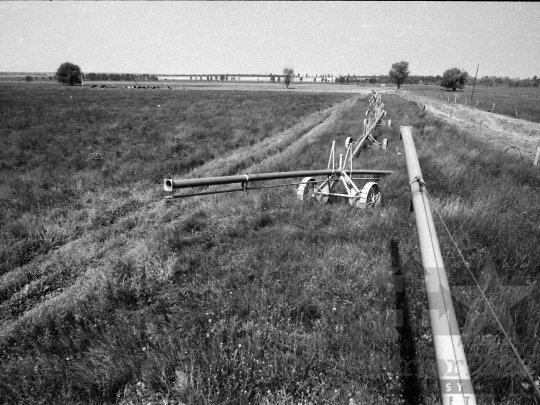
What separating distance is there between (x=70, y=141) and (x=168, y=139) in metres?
4.98

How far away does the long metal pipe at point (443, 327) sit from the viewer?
100cm

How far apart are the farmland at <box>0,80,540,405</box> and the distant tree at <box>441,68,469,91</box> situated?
132963 millimetres

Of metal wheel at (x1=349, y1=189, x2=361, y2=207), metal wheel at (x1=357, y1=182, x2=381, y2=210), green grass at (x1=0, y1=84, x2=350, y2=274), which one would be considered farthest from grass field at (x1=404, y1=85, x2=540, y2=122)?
metal wheel at (x1=349, y1=189, x2=361, y2=207)

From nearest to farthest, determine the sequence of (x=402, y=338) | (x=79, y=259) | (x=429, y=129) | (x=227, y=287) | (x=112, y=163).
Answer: (x=402, y=338) → (x=227, y=287) → (x=79, y=259) → (x=112, y=163) → (x=429, y=129)

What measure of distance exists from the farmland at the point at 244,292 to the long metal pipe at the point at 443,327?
1594 millimetres

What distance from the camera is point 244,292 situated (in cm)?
382

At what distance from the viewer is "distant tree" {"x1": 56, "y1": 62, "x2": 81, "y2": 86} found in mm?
113812

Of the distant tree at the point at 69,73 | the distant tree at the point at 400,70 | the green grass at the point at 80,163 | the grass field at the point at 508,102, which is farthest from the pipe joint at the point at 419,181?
the distant tree at the point at 69,73

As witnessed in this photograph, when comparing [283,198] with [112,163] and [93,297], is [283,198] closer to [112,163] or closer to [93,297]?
[93,297]

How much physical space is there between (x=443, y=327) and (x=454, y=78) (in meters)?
142

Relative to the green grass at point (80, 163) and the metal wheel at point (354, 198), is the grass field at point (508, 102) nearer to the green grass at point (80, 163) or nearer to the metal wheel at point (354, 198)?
the green grass at point (80, 163)

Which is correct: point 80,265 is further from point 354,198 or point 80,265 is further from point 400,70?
point 400,70

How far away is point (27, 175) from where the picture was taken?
31.6 feet

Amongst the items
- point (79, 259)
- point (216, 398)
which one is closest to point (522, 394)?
point (216, 398)
